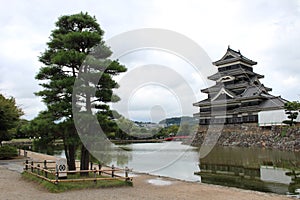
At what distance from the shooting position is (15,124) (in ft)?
75.8

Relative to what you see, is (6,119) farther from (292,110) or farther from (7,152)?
(292,110)

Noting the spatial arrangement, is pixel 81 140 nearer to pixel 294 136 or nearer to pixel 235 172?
pixel 235 172

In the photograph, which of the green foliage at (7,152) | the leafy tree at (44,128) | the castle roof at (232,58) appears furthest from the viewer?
the castle roof at (232,58)

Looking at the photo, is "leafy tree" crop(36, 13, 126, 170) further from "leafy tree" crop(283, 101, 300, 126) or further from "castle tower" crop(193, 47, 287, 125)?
"castle tower" crop(193, 47, 287, 125)

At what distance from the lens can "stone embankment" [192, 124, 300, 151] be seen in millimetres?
29816

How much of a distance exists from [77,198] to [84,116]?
10.8ft

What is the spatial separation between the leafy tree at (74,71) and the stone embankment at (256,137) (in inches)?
914

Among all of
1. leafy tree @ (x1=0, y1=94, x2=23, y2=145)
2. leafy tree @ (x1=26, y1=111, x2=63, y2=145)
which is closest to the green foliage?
leafy tree @ (x1=0, y1=94, x2=23, y2=145)

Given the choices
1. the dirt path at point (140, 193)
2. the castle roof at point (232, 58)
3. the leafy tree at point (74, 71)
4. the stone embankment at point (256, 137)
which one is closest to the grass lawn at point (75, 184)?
the dirt path at point (140, 193)

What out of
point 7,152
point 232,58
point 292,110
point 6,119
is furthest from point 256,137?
point 6,119

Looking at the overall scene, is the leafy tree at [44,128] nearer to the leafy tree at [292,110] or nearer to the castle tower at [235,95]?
the leafy tree at [292,110]

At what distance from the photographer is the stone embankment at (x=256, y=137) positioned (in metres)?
29.8

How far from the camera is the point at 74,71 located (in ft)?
41.4

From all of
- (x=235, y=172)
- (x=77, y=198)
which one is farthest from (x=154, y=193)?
(x=235, y=172)
